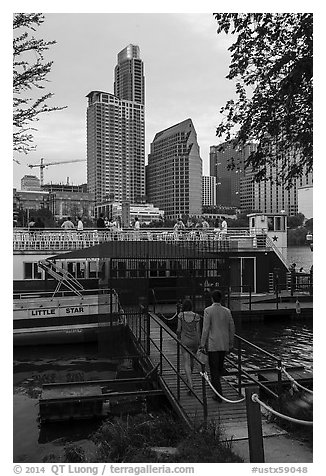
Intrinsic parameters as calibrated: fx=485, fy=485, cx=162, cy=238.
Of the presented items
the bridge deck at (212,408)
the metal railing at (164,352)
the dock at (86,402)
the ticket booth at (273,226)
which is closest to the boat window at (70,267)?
the metal railing at (164,352)

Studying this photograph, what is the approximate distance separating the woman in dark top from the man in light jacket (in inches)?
33.8

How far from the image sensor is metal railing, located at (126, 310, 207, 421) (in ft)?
22.0

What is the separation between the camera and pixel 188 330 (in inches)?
295

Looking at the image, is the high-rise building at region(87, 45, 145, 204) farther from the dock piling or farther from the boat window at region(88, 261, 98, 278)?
the dock piling

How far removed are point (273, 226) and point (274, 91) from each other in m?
15.7

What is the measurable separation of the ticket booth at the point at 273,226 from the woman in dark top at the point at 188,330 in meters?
14.0

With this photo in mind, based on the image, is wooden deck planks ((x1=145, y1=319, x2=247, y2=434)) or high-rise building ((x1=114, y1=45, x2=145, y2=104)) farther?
high-rise building ((x1=114, y1=45, x2=145, y2=104))

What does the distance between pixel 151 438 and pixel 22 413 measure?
3.89 m

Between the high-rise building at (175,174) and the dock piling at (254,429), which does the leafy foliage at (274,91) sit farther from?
the high-rise building at (175,174)

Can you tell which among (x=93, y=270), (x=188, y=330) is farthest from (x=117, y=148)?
(x=188, y=330)

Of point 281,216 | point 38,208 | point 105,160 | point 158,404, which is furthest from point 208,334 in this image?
point 105,160

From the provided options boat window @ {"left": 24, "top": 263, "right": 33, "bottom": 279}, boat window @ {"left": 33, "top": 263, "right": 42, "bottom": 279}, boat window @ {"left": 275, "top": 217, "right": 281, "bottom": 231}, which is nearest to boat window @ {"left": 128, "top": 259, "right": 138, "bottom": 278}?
boat window @ {"left": 33, "top": 263, "right": 42, "bottom": 279}

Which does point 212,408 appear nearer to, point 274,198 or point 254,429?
point 254,429
